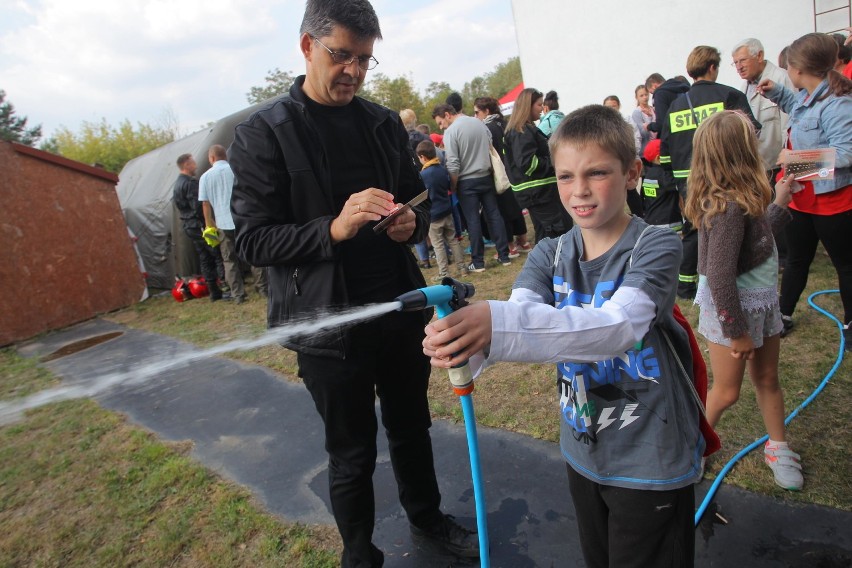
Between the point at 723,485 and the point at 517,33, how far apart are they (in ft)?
A: 63.1

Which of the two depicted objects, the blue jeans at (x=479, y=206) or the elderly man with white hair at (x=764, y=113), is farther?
the blue jeans at (x=479, y=206)

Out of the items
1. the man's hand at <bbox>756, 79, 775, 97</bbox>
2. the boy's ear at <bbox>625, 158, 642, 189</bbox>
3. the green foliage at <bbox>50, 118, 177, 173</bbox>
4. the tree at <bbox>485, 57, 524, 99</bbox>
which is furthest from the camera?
the tree at <bbox>485, 57, 524, 99</bbox>

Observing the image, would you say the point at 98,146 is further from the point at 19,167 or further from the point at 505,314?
the point at 505,314

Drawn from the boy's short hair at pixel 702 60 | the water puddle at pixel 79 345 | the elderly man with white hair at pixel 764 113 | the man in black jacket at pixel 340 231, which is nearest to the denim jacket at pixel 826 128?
the boy's short hair at pixel 702 60

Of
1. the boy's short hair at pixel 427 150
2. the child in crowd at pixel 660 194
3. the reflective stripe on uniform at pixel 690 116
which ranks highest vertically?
the boy's short hair at pixel 427 150

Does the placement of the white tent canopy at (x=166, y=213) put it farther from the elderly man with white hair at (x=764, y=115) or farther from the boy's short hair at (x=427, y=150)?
the elderly man with white hair at (x=764, y=115)

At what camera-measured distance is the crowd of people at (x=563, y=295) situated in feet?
4.87

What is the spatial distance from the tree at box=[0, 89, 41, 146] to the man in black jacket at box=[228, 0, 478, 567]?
5562cm

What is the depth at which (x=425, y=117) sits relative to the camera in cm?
4378

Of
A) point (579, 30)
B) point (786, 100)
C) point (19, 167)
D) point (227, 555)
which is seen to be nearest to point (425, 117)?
point (579, 30)

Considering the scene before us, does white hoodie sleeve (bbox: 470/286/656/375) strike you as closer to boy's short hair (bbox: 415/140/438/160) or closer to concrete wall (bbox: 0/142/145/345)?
boy's short hair (bbox: 415/140/438/160)

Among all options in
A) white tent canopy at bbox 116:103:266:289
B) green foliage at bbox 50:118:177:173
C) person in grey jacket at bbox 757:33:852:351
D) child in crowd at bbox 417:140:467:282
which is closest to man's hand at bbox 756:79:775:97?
person in grey jacket at bbox 757:33:852:351

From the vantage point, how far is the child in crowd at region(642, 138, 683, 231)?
510cm

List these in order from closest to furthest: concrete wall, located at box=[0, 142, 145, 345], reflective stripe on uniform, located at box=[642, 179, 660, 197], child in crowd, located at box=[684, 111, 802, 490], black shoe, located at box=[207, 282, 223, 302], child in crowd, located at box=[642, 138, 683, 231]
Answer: child in crowd, located at box=[684, 111, 802, 490], child in crowd, located at box=[642, 138, 683, 231], reflective stripe on uniform, located at box=[642, 179, 660, 197], concrete wall, located at box=[0, 142, 145, 345], black shoe, located at box=[207, 282, 223, 302]
